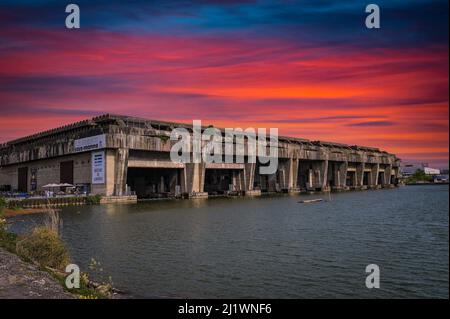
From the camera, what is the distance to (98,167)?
302ft

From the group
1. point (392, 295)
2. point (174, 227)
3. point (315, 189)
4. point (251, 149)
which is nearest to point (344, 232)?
point (174, 227)

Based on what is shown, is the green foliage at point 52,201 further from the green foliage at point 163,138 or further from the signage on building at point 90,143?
the green foliage at point 163,138

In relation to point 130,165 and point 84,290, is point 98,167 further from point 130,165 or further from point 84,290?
point 84,290

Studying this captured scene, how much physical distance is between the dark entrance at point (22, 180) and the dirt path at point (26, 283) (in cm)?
11837

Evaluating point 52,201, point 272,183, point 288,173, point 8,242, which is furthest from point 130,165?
point 8,242

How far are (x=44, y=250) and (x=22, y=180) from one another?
120 m

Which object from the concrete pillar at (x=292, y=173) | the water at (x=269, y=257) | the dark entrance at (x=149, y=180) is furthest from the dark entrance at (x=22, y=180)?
the water at (x=269, y=257)

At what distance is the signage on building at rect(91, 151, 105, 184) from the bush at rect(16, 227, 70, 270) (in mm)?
70188

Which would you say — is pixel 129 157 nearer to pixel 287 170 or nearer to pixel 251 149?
pixel 251 149

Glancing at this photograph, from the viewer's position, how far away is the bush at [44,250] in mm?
21688

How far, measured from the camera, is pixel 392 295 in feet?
60.6

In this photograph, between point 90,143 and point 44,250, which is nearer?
point 44,250
